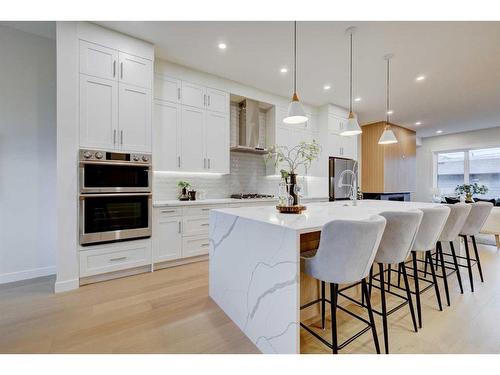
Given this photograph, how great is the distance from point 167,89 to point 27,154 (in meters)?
1.88

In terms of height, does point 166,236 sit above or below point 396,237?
below

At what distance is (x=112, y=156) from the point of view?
2707mm

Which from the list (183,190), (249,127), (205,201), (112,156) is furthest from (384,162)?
(112,156)

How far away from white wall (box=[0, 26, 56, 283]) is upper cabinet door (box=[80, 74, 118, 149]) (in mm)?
759

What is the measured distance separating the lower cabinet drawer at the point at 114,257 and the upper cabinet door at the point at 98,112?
1.17 meters

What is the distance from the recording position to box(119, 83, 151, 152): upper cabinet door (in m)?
2.82

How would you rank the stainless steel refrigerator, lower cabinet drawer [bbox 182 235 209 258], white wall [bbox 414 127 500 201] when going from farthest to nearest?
white wall [bbox 414 127 500 201] → the stainless steel refrigerator → lower cabinet drawer [bbox 182 235 209 258]

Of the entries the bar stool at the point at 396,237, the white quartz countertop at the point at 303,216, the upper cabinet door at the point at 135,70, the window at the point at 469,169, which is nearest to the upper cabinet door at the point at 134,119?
the upper cabinet door at the point at 135,70

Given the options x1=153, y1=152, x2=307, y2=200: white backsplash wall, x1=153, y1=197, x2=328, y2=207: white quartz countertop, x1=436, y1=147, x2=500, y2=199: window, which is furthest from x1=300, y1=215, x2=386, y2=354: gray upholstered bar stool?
x1=436, y1=147, x2=500, y2=199: window

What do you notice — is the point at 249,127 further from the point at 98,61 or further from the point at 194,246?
the point at 98,61

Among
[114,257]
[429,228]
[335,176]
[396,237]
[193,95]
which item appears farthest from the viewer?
[335,176]

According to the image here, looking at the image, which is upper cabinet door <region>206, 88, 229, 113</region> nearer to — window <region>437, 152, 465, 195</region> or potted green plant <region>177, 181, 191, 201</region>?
potted green plant <region>177, 181, 191, 201</region>

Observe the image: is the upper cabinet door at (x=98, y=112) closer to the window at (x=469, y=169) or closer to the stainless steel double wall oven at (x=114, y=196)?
the stainless steel double wall oven at (x=114, y=196)
